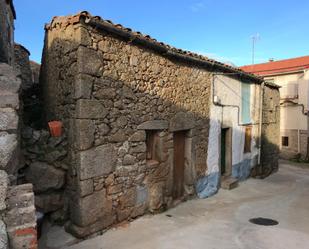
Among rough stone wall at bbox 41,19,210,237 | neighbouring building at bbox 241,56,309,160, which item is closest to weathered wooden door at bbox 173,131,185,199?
rough stone wall at bbox 41,19,210,237

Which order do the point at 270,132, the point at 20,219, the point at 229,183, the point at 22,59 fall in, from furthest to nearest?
the point at 270,132 → the point at 22,59 → the point at 229,183 → the point at 20,219

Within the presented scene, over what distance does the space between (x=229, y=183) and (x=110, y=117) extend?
527cm

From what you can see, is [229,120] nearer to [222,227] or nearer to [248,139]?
[248,139]

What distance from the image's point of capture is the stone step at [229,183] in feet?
31.2

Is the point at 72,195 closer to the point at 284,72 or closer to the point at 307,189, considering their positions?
the point at 307,189

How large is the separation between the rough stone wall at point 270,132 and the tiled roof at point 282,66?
648 centimetres

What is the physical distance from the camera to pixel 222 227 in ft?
20.7

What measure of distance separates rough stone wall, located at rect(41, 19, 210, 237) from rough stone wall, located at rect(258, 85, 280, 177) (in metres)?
6.21

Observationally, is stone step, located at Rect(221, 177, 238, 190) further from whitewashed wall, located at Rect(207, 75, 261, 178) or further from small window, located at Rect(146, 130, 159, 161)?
small window, located at Rect(146, 130, 159, 161)

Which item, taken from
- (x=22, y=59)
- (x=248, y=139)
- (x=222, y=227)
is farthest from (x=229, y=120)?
(x=22, y=59)

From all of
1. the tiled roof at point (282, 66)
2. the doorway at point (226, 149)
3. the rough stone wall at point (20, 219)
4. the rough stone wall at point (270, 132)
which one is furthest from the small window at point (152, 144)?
the tiled roof at point (282, 66)

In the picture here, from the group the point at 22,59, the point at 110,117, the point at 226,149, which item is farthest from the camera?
the point at 22,59

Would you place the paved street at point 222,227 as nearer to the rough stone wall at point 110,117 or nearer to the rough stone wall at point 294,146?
the rough stone wall at point 110,117

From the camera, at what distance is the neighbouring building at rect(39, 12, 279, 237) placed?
5273 millimetres
